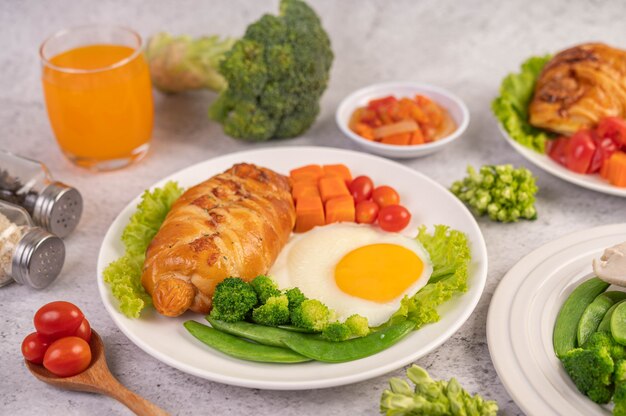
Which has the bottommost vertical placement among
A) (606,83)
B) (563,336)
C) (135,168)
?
(135,168)

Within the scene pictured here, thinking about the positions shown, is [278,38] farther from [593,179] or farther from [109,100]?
[593,179]

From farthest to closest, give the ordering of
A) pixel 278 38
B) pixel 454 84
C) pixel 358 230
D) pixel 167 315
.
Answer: pixel 454 84
pixel 278 38
pixel 358 230
pixel 167 315

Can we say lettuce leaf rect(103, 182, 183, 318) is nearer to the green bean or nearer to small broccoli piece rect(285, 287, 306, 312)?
small broccoli piece rect(285, 287, 306, 312)

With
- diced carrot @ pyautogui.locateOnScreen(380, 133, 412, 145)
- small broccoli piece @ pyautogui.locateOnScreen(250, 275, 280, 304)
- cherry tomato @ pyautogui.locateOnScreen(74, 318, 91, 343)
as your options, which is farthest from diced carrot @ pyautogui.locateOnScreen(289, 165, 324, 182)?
cherry tomato @ pyautogui.locateOnScreen(74, 318, 91, 343)

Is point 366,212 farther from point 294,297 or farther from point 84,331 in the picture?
point 84,331

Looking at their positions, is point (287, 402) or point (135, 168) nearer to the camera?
point (287, 402)

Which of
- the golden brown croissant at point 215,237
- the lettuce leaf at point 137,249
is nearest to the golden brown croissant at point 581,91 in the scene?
the golden brown croissant at point 215,237

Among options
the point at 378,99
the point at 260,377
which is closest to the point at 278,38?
the point at 378,99

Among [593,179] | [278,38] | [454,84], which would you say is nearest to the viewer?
[593,179]
